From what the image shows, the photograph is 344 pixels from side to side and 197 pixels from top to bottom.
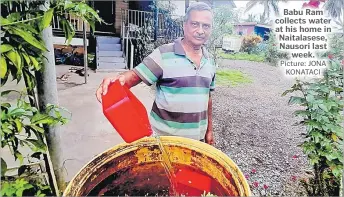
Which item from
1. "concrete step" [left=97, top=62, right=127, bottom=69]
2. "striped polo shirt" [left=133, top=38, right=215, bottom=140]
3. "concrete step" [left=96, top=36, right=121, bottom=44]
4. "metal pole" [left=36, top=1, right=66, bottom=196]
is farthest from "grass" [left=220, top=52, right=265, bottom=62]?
"metal pole" [left=36, top=1, right=66, bottom=196]

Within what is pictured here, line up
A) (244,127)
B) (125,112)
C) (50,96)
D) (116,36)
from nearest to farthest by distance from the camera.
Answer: (125,112) → (50,96) → (244,127) → (116,36)

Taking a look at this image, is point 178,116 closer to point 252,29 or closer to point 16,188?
point 252,29

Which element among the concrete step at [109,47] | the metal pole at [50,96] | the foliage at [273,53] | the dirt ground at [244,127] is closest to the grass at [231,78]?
the dirt ground at [244,127]

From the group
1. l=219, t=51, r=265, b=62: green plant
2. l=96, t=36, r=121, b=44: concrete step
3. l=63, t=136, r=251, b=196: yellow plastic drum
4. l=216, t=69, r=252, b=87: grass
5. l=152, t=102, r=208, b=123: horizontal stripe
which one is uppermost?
l=96, t=36, r=121, b=44: concrete step

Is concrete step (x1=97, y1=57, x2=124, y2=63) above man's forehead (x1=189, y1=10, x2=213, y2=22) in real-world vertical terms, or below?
below

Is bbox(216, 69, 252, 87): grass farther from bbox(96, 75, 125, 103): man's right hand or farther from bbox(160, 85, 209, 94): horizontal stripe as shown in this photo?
bbox(96, 75, 125, 103): man's right hand

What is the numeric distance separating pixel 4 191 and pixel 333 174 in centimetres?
134

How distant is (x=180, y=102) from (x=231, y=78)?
324 mm

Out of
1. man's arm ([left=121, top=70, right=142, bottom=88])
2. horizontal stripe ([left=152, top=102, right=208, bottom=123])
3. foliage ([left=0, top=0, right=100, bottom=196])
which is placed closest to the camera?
foliage ([left=0, top=0, right=100, bottom=196])

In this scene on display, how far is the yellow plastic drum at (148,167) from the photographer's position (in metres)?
0.87

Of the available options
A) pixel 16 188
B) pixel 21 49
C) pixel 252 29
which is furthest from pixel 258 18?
pixel 16 188

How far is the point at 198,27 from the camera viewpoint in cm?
114

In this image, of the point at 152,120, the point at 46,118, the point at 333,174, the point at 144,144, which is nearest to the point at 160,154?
the point at 144,144

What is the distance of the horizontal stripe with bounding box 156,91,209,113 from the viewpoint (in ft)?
3.73
